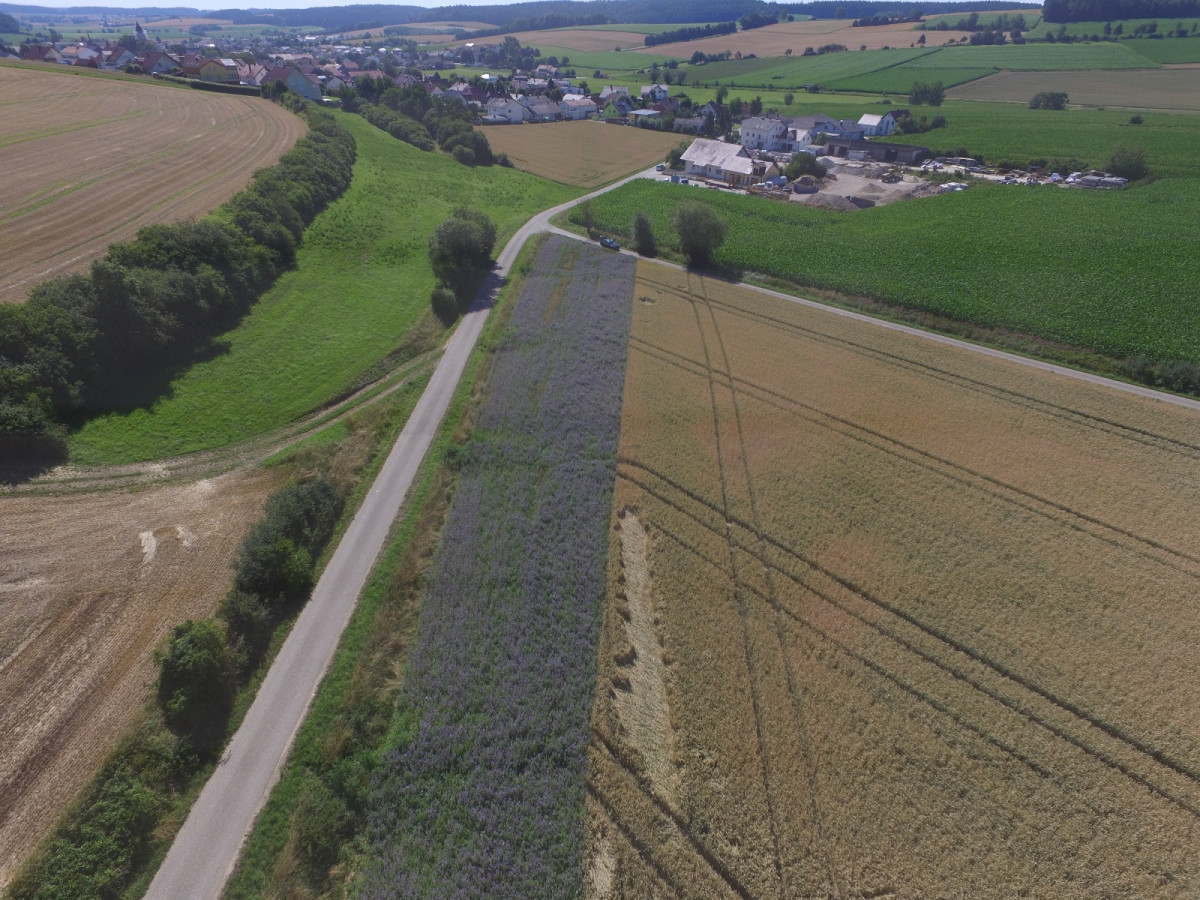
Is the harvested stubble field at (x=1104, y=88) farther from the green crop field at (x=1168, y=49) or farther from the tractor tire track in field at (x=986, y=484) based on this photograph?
the tractor tire track in field at (x=986, y=484)

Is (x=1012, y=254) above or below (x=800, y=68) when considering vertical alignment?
below

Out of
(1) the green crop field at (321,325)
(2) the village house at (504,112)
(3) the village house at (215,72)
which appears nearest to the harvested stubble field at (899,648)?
(1) the green crop field at (321,325)

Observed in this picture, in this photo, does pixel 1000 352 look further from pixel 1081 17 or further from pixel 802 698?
pixel 1081 17

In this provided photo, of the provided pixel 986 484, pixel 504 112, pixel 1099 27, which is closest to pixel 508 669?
pixel 986 484

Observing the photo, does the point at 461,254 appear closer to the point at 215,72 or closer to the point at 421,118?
the point at 421,118

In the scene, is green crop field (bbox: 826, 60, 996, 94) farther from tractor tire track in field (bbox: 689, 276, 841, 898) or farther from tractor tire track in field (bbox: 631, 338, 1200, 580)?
tractor tire track in field (bbox: 689, 276, 841, 898)

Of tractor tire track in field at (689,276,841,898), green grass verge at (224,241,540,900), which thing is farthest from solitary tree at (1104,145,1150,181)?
green grass verge at (224,241,540,900)
